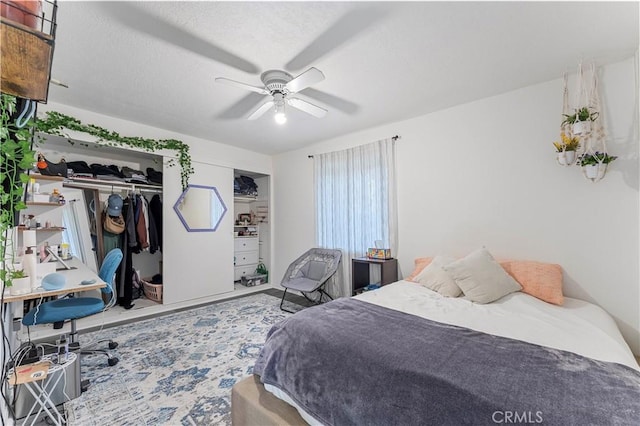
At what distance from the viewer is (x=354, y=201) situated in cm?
383

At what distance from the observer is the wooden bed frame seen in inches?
52.1

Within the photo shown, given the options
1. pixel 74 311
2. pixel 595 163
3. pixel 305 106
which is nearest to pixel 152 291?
pixel 74 311

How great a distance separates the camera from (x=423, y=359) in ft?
3.83

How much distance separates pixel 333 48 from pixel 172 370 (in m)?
2.88

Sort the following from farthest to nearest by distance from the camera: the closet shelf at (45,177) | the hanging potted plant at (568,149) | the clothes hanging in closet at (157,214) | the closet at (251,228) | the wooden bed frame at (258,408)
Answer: the closet at (251,228) → the clothes hanging in closet at (157,214) → the closet shelf at (45,177) → the hanging potted plant at (568,149) → the wooden bed frame at (258,408)

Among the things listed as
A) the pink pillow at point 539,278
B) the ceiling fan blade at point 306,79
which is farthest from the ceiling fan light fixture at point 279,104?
the pink pillow at point 539,278

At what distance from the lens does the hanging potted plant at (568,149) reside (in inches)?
84.9

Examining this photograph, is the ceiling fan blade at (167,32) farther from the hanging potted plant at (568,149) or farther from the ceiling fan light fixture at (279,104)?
the hanging potted plant at (568,149)

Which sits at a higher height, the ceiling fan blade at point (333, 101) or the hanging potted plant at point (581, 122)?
the ceiling fan blade at point (333, 101)

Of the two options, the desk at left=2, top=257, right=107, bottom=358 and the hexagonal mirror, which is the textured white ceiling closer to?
the hexagonal mirror

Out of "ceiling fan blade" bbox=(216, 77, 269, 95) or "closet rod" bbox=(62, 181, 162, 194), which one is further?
"closet rod" bbox=(62, 181, 162, 194)

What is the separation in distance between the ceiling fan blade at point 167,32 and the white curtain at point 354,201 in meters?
2.00

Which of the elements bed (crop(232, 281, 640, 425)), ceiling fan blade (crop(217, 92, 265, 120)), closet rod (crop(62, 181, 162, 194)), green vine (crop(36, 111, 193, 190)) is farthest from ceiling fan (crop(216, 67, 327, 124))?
closet rod (crop(62, 181, 162, 194))

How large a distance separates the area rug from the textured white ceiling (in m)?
2.50
